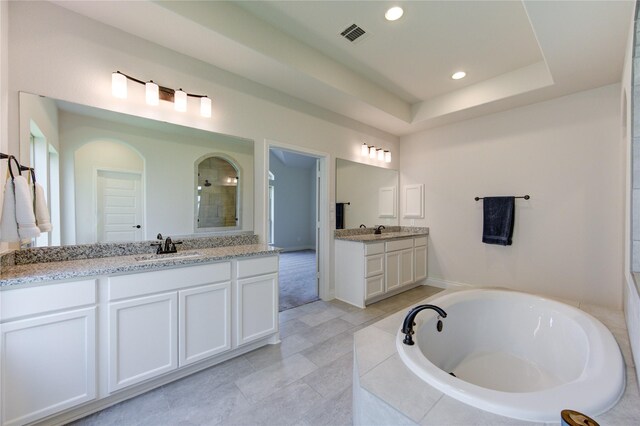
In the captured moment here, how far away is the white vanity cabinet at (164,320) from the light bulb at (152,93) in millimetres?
1331

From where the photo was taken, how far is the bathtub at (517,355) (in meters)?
0.98

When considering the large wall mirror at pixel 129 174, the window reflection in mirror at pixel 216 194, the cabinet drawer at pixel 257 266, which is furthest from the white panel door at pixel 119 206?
the cabinet drawer at pixel 257 266

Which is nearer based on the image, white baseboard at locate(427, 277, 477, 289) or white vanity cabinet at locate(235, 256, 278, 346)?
white vanity cabinet at locate(235, 256, 278, 346)

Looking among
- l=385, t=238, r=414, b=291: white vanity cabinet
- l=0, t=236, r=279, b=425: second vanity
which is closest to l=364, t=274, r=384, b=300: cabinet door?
l=385, t=238, r=414, b=291: white vanity cabinet

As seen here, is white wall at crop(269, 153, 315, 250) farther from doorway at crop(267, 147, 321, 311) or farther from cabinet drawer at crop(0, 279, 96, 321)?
cabinet drawer at crop(0, 279, 96, 321)

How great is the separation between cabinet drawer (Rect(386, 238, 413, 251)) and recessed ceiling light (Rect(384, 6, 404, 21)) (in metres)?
2.46

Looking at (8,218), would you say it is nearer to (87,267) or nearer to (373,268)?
(87,267)

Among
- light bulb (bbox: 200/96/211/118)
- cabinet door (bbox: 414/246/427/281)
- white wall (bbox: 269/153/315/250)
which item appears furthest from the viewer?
white wall (bbox: 269/153/315/250)

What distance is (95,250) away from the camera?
1.87m

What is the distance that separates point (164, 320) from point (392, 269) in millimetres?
2751

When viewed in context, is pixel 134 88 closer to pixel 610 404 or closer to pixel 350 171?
pixel 350 171

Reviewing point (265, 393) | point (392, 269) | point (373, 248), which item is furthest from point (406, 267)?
point (265, 393)

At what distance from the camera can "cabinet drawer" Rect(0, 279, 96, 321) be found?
4.20ft

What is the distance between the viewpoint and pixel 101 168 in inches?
75.3
